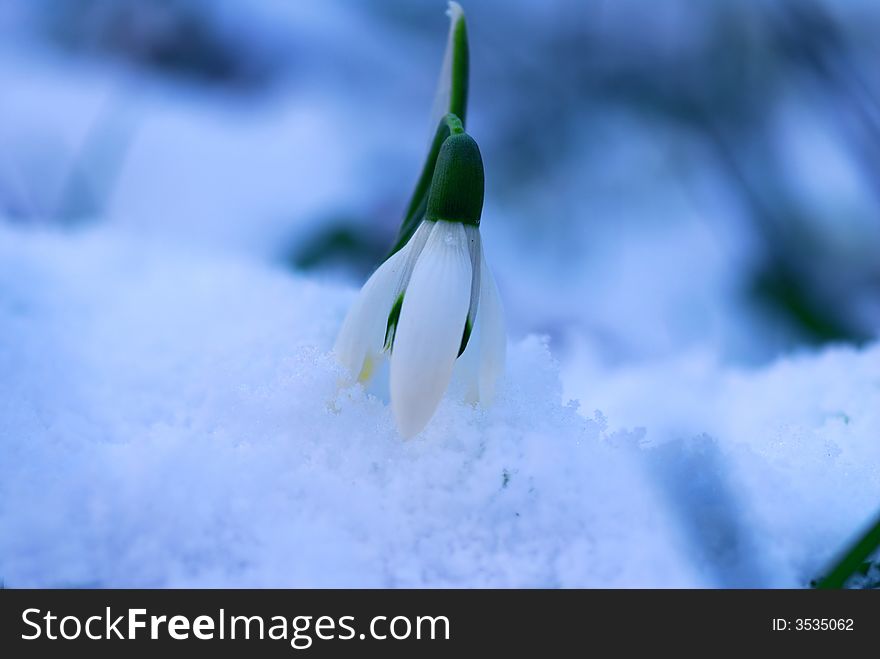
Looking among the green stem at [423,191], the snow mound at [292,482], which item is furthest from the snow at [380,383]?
the green stem at [423,191]

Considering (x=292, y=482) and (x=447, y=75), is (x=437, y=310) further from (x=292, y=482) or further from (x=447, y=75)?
(x=447, y=75)

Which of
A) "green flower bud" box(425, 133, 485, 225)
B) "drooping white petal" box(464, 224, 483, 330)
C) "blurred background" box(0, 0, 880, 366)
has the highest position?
"green flower bud" box(425, 133, 485, 225)

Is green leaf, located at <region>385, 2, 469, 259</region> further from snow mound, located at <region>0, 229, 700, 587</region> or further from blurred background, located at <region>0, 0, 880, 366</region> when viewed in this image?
blurred background, located at <region>0, 0, 880, 366</region>

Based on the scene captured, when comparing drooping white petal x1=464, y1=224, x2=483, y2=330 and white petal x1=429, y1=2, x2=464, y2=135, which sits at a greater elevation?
white petal x1=429, y1=2, x2=464, y2=135

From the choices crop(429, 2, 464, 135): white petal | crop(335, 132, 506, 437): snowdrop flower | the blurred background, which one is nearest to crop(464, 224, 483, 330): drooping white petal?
crop(335, 132, 506, 437): snowdrop flower

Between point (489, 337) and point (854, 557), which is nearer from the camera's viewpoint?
point (854, 557)

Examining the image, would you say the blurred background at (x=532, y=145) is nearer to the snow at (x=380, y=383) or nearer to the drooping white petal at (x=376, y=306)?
the snow at (x=380, y=383)

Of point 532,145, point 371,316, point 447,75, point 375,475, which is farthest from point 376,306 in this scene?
point 532,145
